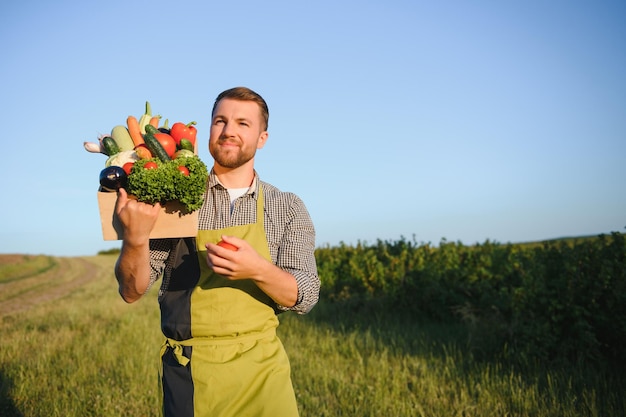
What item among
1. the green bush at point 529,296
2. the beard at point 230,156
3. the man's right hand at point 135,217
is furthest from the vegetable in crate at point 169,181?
the green bush at point 529,296

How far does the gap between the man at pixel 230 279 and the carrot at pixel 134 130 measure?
406mm

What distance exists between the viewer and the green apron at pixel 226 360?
2305 mm

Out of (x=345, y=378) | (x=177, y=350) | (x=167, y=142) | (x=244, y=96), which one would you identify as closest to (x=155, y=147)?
(x=167, y=142)

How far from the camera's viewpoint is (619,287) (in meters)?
5.24

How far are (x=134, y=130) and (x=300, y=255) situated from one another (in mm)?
1156

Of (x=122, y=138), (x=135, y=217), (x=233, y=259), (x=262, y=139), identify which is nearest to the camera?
(x=233, y=259)

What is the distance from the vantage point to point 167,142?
250 cm

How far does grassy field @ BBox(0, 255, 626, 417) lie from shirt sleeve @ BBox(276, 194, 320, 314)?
105 inches

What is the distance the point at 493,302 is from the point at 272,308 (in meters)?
6.97

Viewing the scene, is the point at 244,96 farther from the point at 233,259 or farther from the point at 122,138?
the point at 233,259

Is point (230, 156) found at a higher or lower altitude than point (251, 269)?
higher

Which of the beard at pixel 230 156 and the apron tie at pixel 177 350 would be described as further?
the beard at pixel 230 156

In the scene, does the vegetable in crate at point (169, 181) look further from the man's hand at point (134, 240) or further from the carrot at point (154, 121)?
the carrot at point (154, 121)

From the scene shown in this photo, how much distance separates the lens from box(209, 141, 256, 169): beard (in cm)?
253
